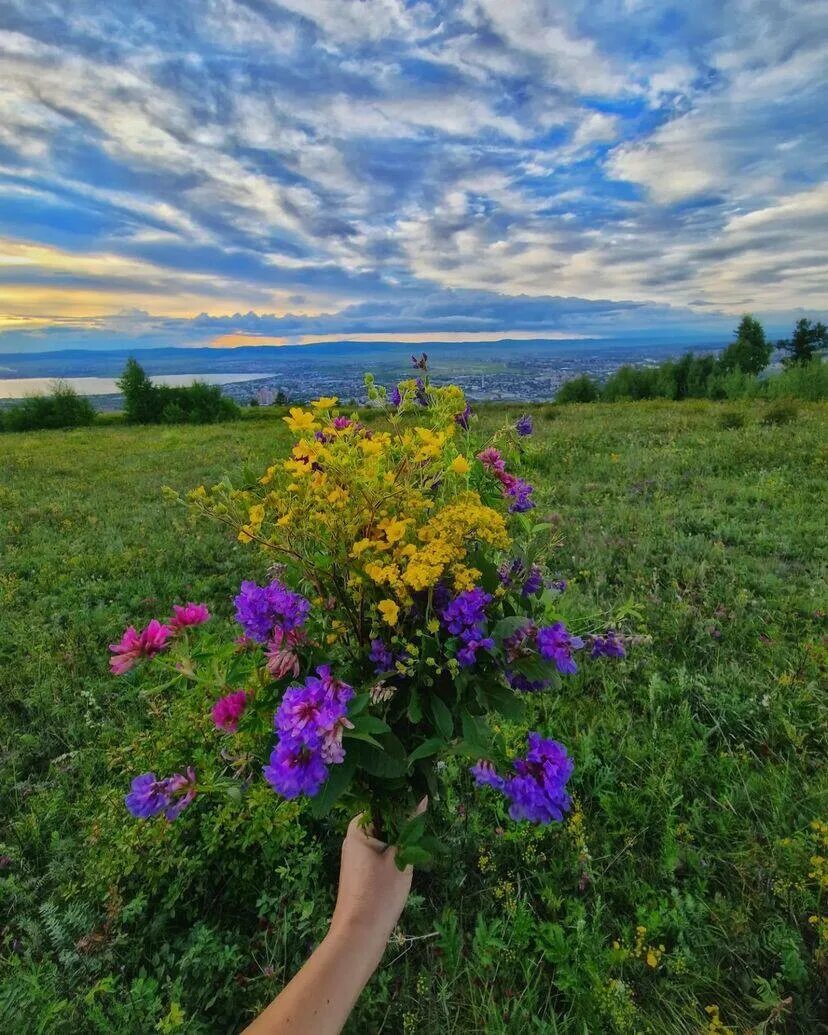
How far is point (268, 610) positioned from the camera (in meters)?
1.44

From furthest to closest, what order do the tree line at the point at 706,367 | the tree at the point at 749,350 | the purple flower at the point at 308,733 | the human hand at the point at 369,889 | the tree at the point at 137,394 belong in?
1. the tree at the point at 749,350
2. the tree line at the point at 706,367
3. the tree at the point at 137,394
4. the human hand at the point at 369,889
5. the purple flower at the point at 308,733

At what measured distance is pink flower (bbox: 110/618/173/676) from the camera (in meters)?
1.68

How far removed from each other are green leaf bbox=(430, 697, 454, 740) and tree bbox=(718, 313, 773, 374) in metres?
81.6

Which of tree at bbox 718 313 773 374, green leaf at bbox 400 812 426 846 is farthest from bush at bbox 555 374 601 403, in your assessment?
green leaf at bbox 400 812 426 846

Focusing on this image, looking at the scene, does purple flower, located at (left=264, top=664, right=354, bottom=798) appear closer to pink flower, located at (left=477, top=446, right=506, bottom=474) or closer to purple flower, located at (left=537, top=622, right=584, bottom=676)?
purple flower, located at (left=537, top=622, right=584, bottom=676)

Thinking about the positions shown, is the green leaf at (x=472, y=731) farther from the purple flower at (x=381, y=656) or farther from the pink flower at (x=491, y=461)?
the pink flower at (x=491, y=461)

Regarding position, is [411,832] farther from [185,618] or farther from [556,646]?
[185,618]

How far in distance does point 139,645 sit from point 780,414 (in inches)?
522

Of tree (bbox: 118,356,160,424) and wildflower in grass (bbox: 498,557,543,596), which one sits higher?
wildflower in grass (bbox: 498,557,543,596)

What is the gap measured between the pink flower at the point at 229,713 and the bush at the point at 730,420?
468 inches

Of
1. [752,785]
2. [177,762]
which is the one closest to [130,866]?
[177,762]

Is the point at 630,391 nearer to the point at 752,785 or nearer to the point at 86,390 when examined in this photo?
the point at 86,390

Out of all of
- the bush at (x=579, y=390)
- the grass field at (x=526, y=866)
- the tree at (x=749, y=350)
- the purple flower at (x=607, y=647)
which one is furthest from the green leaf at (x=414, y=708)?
the tree at (x=749, y=350)

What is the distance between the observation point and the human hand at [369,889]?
5.24ft
